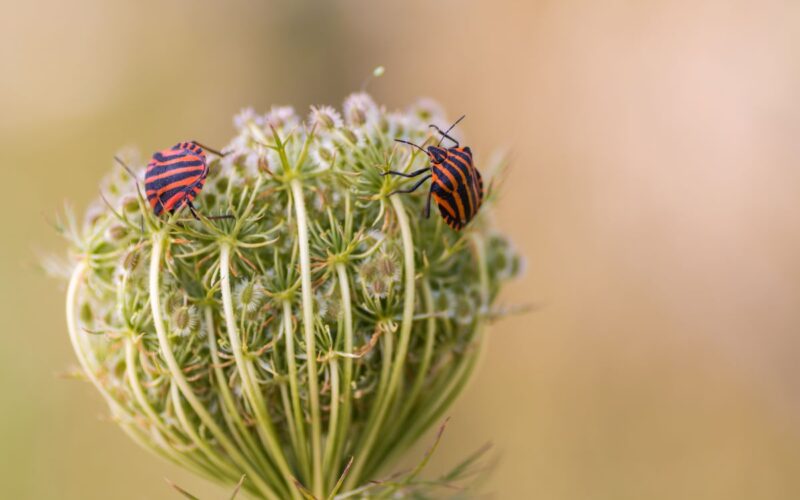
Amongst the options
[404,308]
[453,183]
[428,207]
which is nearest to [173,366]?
[404,308]

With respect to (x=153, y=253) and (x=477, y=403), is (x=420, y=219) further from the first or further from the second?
(x=477, y=403)

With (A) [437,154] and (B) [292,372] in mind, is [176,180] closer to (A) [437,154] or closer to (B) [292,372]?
(B) [292,372]

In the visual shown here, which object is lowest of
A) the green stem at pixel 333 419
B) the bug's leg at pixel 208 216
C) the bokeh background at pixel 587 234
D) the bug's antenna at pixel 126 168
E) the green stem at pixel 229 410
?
the green stem at pixel 229 410

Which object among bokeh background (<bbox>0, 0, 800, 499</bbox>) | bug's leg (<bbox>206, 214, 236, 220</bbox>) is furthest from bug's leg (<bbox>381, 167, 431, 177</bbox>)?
bokeh background (<bbox>0, 0, 800, 499</bbox>)

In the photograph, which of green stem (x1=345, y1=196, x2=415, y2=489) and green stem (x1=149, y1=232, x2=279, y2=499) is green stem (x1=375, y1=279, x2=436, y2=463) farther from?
green stem (x1=149, y1=232, x2=279, y2=499)

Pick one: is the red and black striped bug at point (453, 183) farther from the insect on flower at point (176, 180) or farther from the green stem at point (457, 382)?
the insect on flower at point (176, 180)

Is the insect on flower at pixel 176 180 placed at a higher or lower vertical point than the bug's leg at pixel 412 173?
lower

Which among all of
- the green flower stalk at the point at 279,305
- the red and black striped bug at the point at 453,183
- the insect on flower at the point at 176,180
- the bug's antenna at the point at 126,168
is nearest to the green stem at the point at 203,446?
the green flower stalk at the point at 279,305
